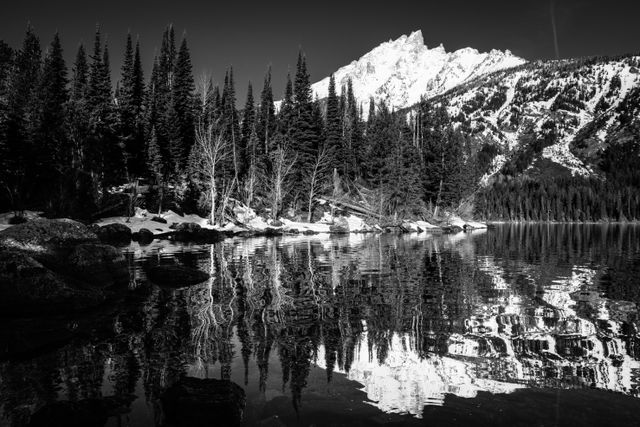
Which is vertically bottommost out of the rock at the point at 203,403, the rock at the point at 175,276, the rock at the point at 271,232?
the rock at the point at 203,403

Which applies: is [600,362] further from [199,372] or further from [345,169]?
[345,169]

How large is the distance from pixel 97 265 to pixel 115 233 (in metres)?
24.5

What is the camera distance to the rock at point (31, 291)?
1095cm

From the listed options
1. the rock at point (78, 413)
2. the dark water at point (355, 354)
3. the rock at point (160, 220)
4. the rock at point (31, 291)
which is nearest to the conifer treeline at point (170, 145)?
the rock at point (160, 220)

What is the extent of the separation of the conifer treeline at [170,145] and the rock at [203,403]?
41852 mm

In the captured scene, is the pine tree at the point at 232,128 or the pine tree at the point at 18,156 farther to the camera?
the pine tree at the point at 232,128

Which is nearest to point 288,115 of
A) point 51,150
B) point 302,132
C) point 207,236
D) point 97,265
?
point 302,132

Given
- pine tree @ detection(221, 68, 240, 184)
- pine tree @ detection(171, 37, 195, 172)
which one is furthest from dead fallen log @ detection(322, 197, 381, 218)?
pine tree @ detection(171, 37, 195, 172)

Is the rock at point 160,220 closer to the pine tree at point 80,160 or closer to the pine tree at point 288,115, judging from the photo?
the pine tree at point 80,160

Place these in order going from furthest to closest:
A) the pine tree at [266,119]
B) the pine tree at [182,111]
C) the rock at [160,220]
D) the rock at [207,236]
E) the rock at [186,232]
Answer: the pine tree at [266,119]
the pine tree at [182,111]
the rock at [160,220]
the rock at [186,232]
the rock at [207,236]

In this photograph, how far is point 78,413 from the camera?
5.24m

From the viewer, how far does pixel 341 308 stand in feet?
38.7

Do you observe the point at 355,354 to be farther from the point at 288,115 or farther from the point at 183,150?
the point at 288,115

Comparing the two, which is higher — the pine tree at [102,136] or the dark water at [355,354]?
the pine tree at [102,136]
